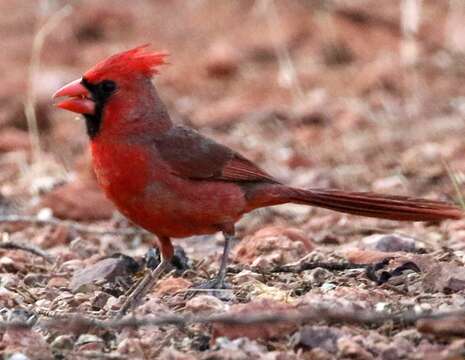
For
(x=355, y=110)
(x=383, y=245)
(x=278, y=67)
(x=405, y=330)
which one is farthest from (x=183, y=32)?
(x=405, y=330)

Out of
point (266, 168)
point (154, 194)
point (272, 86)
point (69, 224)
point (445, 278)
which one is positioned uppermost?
point (272, 86)

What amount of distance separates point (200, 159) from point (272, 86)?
511cm

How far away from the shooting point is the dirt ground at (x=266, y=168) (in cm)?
382

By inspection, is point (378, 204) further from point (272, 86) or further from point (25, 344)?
point (272, 86)

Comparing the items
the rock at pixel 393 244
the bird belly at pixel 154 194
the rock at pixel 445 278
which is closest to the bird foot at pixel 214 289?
the bird belly at pixel 154 194

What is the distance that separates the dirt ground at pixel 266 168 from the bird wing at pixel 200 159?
37 cm

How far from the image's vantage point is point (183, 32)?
37.5 feet

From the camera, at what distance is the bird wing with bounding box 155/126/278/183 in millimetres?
4895

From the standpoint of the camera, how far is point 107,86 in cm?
487

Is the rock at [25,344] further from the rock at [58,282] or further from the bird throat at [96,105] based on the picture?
the bird throat at [96,105]

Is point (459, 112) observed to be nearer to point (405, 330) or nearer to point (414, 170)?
point (414, 170)

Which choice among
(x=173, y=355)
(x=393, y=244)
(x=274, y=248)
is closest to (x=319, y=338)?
(x=173, y=355)

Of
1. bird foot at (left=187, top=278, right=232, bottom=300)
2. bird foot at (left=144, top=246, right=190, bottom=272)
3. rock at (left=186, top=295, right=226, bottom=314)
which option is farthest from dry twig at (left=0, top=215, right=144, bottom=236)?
rock at (left=186, top=295, right=226, bottom=314)

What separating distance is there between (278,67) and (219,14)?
1710mm
